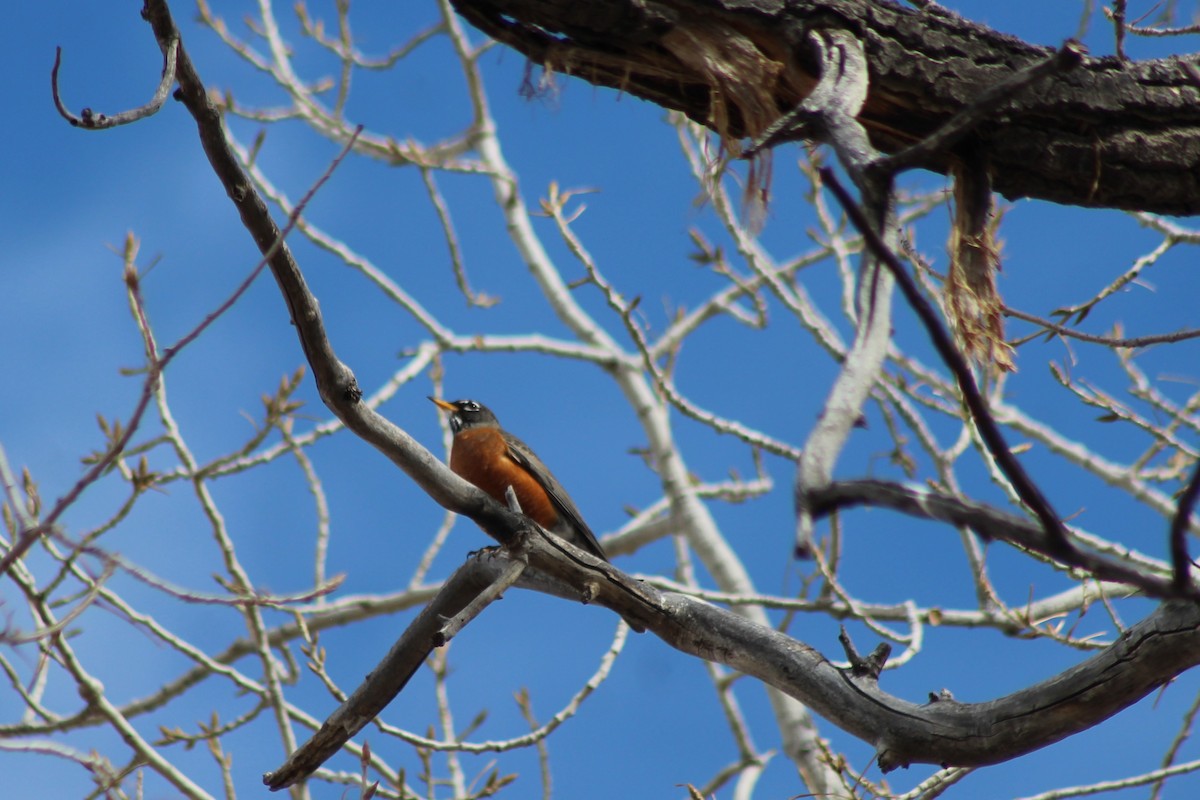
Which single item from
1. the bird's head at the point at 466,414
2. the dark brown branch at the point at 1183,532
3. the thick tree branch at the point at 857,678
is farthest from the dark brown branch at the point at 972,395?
the bird's head at the point at 466,414

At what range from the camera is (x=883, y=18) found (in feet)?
10.3

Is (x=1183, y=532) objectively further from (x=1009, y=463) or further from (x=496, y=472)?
(x=496, y=472)

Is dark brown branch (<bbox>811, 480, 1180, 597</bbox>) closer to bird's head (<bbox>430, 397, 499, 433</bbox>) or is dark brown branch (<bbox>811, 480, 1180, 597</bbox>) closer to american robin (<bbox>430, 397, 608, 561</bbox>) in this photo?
american robin (<bbox>430, 397, 608, 561</bbox>)

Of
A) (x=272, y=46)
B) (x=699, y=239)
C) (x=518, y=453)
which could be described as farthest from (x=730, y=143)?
(x=272, y=46)

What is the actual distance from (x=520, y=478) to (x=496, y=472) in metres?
0.14

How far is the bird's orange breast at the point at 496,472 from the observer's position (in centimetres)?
581

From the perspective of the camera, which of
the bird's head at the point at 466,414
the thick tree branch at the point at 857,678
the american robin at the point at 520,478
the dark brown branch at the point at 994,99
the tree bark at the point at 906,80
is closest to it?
the dark brown branch at the point at 994,99

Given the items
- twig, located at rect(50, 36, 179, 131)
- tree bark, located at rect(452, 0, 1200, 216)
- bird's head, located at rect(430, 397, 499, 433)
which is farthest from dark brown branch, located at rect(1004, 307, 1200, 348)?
bird's head, located at rect(430, 397, 499, 433)

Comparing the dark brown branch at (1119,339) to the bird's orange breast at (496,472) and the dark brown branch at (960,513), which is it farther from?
the bird's orange breast at (496,472)

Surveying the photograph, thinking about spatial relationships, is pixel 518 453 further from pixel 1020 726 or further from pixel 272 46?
pixel 272 46

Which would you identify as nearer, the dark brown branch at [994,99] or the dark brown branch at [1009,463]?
the dark brown branch at [1009,463]

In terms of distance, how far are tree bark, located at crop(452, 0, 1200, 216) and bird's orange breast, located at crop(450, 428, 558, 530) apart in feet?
9.56

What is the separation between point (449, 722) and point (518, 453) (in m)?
1.50

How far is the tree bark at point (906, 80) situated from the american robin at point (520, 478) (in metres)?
2.90
